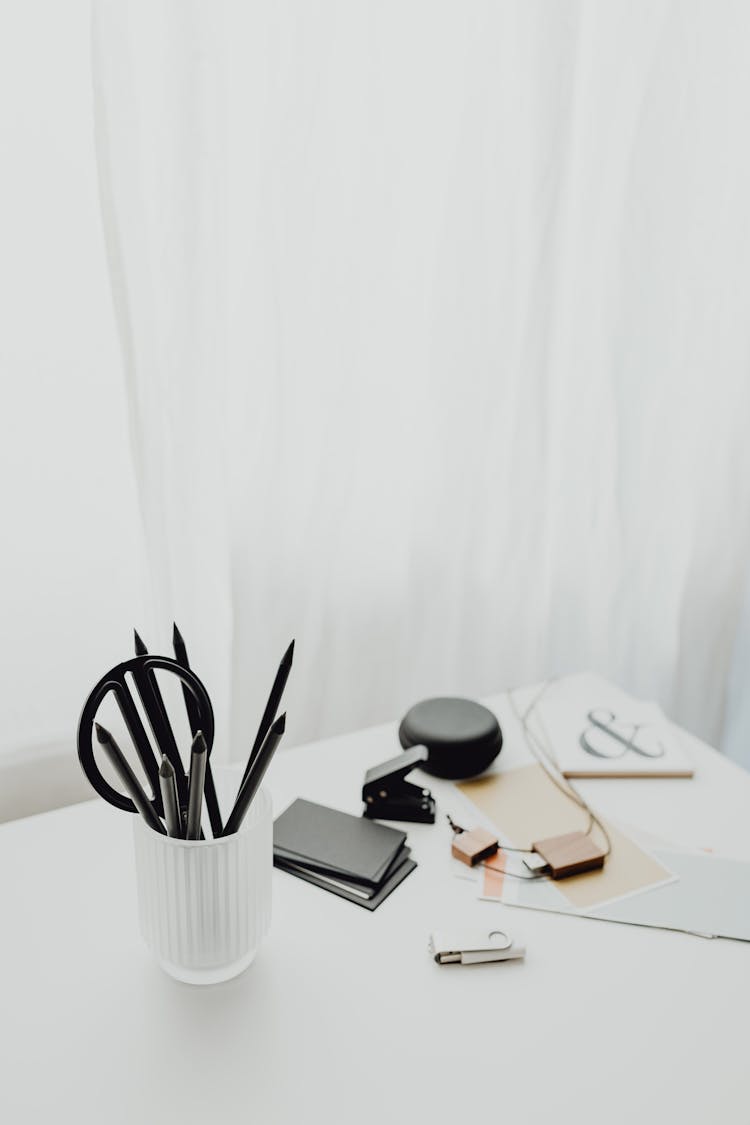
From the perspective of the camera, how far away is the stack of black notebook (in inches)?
31.2

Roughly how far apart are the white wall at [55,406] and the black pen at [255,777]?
438 millimetres

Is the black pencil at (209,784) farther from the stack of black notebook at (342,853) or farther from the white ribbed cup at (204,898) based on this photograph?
the stack of black notebook at (342,853)

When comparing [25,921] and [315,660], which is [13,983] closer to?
[25,921]

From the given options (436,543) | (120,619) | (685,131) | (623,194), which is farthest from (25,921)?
(685,131)

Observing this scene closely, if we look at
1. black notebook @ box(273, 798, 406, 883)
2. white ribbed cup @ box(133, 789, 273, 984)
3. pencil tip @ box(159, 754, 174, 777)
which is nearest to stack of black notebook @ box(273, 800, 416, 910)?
black notebook @ box(273, 798, 406, 883)

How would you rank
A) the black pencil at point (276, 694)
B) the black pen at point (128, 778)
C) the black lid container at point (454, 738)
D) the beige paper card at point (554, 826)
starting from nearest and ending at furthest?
1. the black pen at point (128, 778)
2. the black pencil at point (276, 694)
3. the beige paper card at point (554, 826)
4. the black lid container at point (454, 738)

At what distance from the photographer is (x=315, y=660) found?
4.09ft

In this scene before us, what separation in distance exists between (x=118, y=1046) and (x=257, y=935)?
0.39 ft

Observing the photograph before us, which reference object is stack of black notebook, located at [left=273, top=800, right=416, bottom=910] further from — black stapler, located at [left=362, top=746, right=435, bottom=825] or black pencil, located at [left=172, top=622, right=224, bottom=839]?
black pencil, located at [left=172, top=622, right=224, bottom=839]

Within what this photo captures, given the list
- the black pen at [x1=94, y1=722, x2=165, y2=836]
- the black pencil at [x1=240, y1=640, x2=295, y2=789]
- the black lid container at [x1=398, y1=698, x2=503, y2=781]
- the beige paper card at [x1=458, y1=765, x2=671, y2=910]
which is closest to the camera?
the black pen at [x1=94, y1=722, x2=165, y2=836]

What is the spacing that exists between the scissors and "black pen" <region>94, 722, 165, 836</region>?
1.71ft

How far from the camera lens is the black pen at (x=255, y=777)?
65 cm

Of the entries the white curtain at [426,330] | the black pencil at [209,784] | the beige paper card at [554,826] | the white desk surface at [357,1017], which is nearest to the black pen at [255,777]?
the black pencil at [209,784]

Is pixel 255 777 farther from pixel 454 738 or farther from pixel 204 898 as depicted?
pixel 454 738
